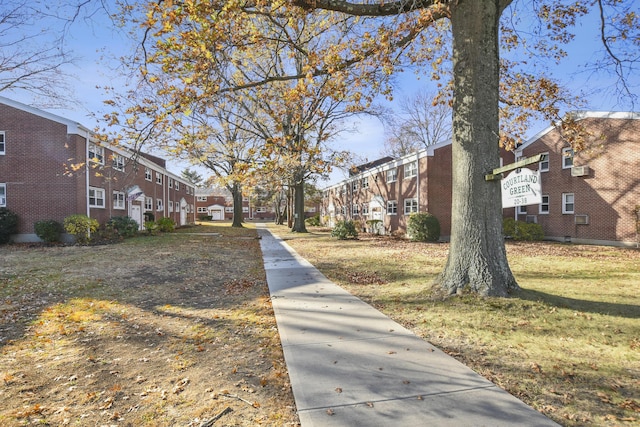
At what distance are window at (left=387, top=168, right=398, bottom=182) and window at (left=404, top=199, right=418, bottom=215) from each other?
2.29 metres

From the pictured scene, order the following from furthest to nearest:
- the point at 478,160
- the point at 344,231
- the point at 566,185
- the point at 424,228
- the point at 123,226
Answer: the point at 344,231
the point at 123,226
the point at 424,228
the point at 566,185
the point at 478,160

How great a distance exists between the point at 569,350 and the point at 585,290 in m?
3.86

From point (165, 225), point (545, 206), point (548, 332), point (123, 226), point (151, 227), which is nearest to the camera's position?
point (548, 332)

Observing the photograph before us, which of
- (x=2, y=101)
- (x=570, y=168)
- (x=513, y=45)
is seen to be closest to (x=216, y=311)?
(x=513, y=45)

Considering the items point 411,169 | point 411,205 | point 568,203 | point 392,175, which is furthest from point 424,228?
point 568,203

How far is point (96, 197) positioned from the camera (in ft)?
64.8

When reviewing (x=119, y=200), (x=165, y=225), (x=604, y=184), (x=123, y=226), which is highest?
(x=604, y=184)

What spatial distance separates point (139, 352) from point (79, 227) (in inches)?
626

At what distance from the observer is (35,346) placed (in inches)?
187

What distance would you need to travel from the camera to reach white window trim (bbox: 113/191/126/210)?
72.5ft

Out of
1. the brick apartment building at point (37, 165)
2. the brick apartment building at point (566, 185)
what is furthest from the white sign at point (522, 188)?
the brick apartment building at point (37, 165)

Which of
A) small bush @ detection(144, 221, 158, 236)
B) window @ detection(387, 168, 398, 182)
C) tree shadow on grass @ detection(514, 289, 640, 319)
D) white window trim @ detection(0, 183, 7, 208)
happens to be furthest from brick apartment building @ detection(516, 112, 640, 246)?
white window trim @ detection(0, 183, 7, 208)

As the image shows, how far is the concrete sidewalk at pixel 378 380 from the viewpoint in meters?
2.81

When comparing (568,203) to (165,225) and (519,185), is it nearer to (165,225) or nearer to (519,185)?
(519,185)
